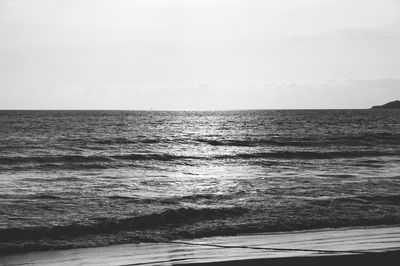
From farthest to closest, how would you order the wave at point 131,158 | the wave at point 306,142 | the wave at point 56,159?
the wave at point 306,142 < the wave at point 56,159 < the wave at point 131,158

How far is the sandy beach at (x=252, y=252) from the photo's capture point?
275 inches

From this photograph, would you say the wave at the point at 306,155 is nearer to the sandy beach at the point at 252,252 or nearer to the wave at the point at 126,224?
the wave at the point at 126,224

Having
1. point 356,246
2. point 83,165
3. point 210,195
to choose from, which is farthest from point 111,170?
point 356,246

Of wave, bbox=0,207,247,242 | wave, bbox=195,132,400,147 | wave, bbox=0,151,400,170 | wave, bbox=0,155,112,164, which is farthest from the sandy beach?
wave, bbox=195,132,400,147

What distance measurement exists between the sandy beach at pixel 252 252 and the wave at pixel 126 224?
1449 mm

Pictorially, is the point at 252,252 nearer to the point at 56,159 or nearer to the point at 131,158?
the point at 56,159

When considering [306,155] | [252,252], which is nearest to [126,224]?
[252,252]

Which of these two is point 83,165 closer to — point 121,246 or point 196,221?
point 196,221

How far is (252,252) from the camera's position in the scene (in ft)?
25.8

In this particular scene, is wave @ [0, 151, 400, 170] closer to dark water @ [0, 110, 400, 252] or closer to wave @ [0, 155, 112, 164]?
wave @ [0, 155, 112, 164]

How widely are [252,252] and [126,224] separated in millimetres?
4115

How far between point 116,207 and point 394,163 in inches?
737

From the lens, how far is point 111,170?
23.2m

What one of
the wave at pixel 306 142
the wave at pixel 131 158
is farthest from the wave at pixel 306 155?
the wave at pixel 306 142
